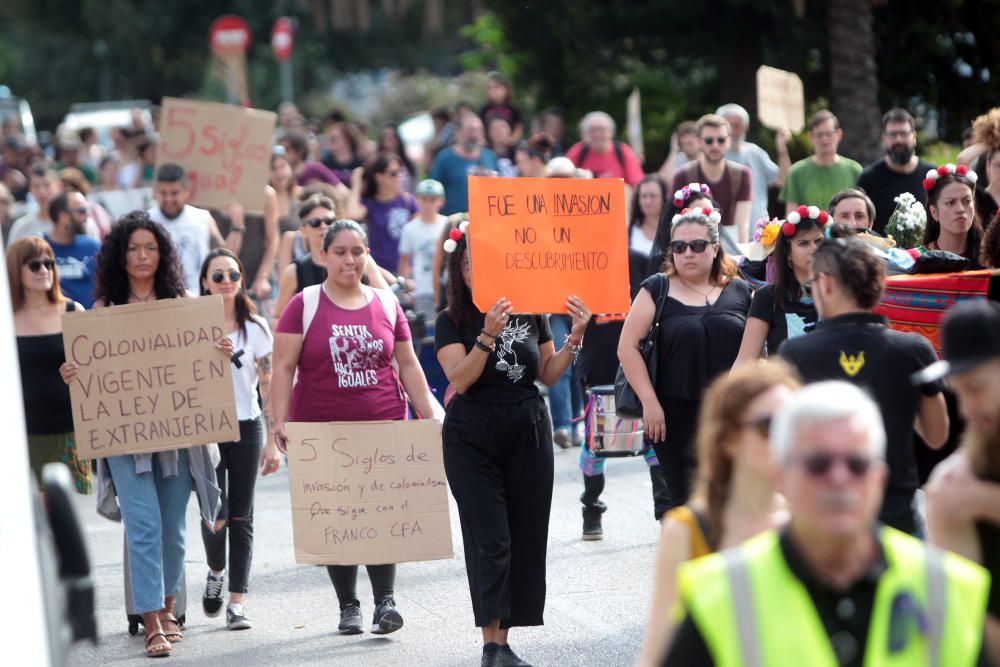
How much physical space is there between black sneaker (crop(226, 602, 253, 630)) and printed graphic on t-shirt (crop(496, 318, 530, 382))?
2.01 m

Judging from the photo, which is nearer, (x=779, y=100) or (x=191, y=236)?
(x=191, y=236)

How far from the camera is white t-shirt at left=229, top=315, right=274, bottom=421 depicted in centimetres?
814

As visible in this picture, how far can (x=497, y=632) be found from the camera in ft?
22.1

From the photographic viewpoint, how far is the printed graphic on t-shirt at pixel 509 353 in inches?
268

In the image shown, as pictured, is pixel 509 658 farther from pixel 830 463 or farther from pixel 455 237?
pixel 830 463

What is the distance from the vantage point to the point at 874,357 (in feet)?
17.1

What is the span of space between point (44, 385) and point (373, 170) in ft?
20.1

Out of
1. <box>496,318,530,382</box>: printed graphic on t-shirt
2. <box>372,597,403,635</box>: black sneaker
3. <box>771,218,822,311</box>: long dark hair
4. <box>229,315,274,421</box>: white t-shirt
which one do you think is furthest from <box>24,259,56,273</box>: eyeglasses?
<box>771,218,822,311</box>: long dark hair

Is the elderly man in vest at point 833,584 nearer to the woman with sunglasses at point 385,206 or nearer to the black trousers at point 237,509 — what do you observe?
the black trousers at point 237,509

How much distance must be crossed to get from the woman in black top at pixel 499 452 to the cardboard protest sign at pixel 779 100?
839cm

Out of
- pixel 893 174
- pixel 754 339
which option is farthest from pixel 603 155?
pixel 754 339

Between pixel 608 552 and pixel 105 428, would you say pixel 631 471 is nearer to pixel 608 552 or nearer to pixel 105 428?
pixel 608 552

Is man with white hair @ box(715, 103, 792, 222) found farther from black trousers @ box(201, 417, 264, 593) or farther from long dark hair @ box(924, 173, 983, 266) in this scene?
black trousers @ box(201, 417, 264, 593)

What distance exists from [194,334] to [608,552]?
2.60 metres
